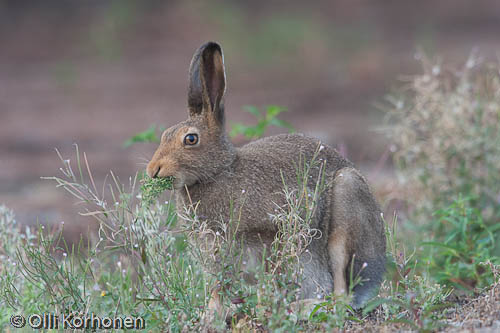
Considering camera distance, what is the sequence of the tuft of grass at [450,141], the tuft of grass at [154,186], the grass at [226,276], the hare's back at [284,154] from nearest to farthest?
the grass at [226,276], the tuft of grass at [154,186], the hare's back at [284,154], the tuft of grass at [450,141]

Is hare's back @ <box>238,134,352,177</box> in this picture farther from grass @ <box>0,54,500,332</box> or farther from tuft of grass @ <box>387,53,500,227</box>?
tuft of grass @ <box>387,53,500,227</box>

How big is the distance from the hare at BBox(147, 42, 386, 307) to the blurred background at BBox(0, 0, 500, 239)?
5146mm

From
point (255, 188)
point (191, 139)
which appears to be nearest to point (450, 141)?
point (255, 188)

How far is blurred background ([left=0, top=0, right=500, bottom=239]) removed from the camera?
513 inches

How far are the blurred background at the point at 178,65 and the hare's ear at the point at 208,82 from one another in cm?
514

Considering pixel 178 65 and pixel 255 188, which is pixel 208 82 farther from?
pixel 178 65

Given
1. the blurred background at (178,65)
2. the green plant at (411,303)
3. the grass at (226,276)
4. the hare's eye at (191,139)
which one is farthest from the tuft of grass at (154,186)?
the blurred background at (178,65)

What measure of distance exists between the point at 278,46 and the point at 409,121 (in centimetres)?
1259

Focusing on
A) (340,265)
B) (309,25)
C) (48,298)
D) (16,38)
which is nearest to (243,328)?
(340,265)

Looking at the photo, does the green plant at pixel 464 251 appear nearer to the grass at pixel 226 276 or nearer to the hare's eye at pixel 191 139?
the grass at pixel 226 276

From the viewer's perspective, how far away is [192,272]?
4465mm

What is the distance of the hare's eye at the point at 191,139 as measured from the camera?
454cm

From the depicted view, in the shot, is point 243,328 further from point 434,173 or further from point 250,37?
point 250,37

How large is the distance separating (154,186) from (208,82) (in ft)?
2.41
